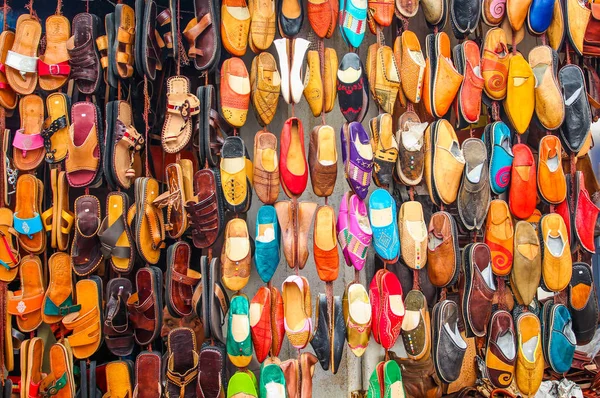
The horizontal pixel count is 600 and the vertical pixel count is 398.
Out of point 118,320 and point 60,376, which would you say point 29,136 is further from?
point 60,376

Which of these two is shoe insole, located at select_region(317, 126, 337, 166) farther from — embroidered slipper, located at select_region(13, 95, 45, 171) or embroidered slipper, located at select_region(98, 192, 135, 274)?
embroidered slipper, located at select_region(13, 95, 45, 171)

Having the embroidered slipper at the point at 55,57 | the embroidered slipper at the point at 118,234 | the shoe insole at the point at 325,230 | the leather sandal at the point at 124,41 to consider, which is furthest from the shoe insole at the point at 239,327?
the embroidered slipper at the point at 55,57

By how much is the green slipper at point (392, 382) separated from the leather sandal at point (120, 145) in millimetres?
1444

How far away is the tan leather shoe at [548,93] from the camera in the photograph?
9.61 feet

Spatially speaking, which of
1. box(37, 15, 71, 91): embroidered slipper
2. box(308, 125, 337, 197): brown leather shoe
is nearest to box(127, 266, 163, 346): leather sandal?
box(308, 125, 337, 197): brown leather shoe

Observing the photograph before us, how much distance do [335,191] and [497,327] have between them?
100cm

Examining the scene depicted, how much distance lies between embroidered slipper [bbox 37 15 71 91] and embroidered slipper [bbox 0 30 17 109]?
0.51 feet

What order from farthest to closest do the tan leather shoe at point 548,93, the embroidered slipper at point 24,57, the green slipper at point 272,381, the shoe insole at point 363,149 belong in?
the tan leather shoe at point 548,93 < the embroidered slipper at point 24,57 < the shoe insole at point 363,149 < the green slipper at point 272,381

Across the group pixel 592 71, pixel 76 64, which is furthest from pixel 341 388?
pixel 592 71

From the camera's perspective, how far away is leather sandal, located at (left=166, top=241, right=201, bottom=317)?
9.00ft

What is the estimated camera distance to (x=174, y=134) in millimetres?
2750

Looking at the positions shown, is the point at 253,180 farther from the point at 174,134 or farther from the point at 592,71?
the point at 592,71

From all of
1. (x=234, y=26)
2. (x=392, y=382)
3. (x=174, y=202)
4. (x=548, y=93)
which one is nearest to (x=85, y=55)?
(x=234, y=26)

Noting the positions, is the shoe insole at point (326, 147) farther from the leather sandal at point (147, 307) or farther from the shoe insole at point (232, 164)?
the leather sandal at point (147, 307)
